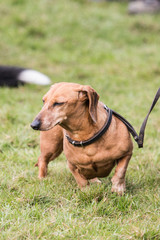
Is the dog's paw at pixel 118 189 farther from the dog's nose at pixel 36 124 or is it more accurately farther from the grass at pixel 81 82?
the dog's nose at pixel 36 124

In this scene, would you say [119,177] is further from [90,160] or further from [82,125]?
[82,125]

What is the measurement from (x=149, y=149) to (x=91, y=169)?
176 centimetres

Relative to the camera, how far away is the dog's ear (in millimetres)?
3281

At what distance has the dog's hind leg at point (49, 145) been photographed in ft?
13.4

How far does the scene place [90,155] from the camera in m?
3.48

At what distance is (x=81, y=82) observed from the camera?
8211 millimetres

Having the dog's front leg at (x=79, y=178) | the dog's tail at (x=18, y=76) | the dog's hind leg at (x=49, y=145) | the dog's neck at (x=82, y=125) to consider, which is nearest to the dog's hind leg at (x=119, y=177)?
the dog's front leg at (x=79, y=178)

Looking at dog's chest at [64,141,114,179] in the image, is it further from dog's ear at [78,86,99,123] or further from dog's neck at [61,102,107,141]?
dog's ear at [78,86,99,123]

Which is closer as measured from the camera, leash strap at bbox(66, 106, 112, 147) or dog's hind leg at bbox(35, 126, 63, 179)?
leash strap at bbox(66, 106, 112, 147)

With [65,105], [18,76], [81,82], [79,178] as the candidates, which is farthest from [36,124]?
[81,82]

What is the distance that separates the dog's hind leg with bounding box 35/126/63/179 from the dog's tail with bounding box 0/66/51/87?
345 cm

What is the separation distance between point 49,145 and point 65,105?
Result: 984 millimetres

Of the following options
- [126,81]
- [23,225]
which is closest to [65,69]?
[126,81]

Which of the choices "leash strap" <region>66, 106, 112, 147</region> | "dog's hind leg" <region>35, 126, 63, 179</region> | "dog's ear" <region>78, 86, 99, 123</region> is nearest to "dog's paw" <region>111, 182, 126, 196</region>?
"leash strap" <region>66, 106, 112, 147</region>
